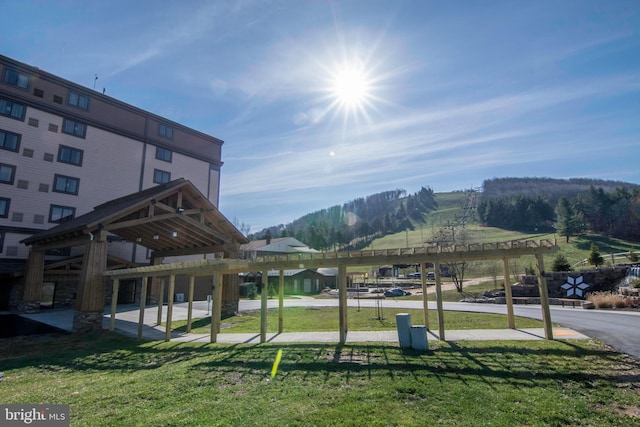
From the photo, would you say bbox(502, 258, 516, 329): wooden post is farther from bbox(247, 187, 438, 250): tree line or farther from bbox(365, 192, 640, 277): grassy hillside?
bbox(247, 187, 438, 250): tree line

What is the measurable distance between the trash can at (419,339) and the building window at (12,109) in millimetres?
31152

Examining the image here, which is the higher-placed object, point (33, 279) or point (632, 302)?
point (33, 279)

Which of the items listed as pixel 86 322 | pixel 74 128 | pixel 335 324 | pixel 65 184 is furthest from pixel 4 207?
pixel 335 324

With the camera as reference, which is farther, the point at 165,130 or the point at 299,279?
the point at 299,279

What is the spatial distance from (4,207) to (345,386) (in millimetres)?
28959

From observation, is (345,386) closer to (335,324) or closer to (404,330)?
(404,330)

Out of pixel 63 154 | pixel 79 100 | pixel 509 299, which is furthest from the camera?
pixel 79 100

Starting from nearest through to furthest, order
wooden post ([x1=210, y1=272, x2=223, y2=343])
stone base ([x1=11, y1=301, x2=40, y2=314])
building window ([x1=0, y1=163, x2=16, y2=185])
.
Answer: wooden post ([x1=210, y1=272, x2=223, y2=343]) → stone base ([x1=11, y1=301, x2=40, y2=314]) → building window ([x1=0, y1=163, x2=16, y2=185])

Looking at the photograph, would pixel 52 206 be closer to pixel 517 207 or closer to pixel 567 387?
pixel 567 387

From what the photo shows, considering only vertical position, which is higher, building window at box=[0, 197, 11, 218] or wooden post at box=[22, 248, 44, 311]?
building window at box=[0, 197, 11, 218]

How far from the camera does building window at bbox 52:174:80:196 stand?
26142 millimetres

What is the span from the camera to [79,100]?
2828 centimetres

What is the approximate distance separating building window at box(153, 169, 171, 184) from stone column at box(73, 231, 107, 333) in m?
18.0

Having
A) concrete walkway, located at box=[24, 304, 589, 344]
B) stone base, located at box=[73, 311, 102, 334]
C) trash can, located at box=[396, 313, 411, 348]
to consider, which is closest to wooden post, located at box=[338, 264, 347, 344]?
concrete walkway, located at box=[24, 304, 589, 344]
